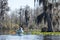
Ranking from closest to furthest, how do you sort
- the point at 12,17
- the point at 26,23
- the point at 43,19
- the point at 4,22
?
the point at 43,19 < the point at 4,22 < the point at 26,23 < the point at 12,17

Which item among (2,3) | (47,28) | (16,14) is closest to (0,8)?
(2,3)

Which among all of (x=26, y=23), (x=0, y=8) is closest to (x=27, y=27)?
(x=26, y=23)

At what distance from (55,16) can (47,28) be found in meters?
2.08

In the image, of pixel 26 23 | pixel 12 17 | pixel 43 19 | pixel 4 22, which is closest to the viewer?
pixel 43 19

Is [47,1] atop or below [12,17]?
atop

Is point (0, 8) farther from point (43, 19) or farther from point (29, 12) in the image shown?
point (43, 19)

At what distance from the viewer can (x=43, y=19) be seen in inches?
1278

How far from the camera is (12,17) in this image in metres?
51.4

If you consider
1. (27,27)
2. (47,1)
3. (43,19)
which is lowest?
(27,27)

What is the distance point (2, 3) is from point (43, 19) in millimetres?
15296

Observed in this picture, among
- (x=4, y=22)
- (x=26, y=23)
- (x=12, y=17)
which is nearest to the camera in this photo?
(x=4, y=22)

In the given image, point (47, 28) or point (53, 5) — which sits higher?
point (53, 5)

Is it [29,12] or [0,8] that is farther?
[29,12]

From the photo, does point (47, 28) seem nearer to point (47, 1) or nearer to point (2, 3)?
point (47, 1)
